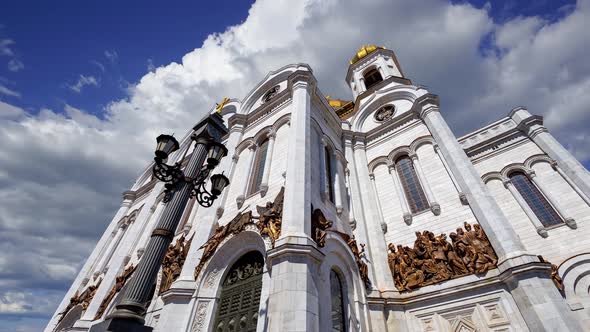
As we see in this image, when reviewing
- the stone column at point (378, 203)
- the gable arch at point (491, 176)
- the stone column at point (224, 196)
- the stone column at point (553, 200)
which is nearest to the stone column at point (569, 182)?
the stone column at point (553, 200)

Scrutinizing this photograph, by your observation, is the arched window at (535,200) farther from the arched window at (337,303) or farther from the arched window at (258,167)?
the arched window at (258,167)

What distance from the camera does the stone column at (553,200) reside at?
988cm

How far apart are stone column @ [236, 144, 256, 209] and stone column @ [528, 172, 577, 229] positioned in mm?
11887

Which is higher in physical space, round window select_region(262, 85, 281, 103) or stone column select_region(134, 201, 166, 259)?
round window select_region(262, 85, 281, 103)

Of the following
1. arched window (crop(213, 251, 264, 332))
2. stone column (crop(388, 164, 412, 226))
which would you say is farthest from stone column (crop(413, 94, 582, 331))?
arched window (crop(213, 251, 264, 332))

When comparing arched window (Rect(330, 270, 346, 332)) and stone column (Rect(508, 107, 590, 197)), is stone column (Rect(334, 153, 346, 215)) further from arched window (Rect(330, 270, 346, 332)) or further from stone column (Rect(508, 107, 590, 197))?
stone column (Rect(508, 107, 590, 197))

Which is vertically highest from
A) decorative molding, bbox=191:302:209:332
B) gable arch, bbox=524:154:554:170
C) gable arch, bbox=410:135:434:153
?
gable arch, bbox=410:135:434:153

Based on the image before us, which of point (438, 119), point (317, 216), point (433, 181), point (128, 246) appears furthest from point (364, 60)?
point (128, 246)

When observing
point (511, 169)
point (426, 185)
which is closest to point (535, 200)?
point (511, 169)

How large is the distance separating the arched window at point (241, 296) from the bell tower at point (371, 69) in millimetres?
17558

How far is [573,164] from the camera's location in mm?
11141

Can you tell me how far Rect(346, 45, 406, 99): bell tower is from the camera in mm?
22625

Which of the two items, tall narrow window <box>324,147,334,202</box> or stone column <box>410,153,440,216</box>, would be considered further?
tall narrow window <box>324,147,334,202</box>

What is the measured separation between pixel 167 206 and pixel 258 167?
23.3 ft
